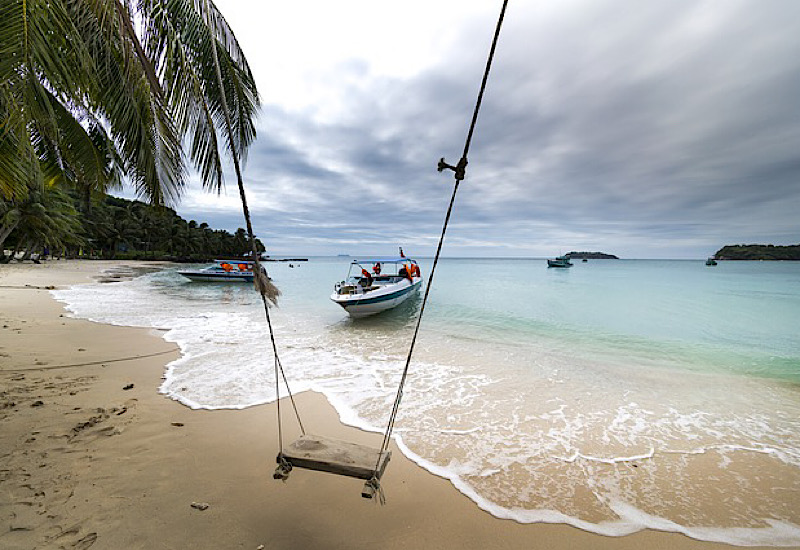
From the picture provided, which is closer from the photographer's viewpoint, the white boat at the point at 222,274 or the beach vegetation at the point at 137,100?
the beach vegetation at the point at 137,100

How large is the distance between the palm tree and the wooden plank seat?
11.6ft

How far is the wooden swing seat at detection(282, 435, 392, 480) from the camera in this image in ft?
8.21

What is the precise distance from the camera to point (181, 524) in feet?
9.05

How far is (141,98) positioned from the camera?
575 centimetres

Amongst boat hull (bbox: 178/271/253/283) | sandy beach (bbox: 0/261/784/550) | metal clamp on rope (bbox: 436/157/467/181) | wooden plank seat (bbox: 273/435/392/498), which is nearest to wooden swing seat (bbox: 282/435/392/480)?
wooden plank seat (bbox: 273/435/392/498)

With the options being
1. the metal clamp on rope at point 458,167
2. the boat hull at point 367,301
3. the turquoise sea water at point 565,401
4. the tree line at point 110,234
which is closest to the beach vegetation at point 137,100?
the metal clamp on rope at point 458,167

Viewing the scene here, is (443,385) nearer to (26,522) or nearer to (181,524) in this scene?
(181,524)

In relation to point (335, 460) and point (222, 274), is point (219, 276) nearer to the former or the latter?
point (222, 274)

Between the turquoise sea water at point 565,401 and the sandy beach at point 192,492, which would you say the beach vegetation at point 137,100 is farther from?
the turquoise sea water at point 565,401

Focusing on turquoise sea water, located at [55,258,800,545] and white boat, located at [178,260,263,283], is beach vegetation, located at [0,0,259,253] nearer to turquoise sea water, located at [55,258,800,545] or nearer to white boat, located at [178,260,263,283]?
turquoise sea water, located at [55,258,800,545]

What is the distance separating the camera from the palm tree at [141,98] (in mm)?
4504

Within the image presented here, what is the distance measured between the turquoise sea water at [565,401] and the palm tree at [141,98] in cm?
396

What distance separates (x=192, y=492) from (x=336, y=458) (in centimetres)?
164

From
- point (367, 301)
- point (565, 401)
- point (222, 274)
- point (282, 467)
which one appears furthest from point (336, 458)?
point (222, 274)
